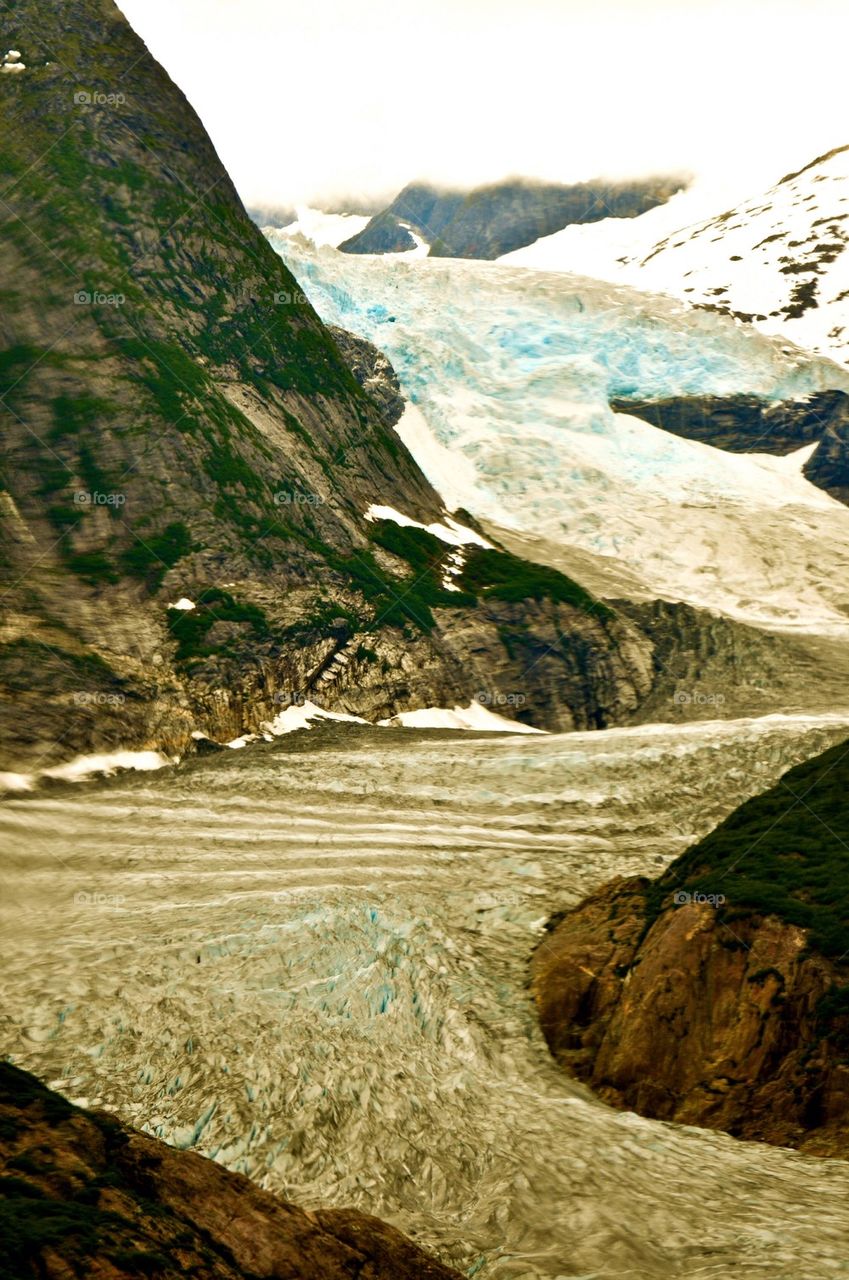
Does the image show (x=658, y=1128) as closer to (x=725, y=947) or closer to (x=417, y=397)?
(x=725, y=947)

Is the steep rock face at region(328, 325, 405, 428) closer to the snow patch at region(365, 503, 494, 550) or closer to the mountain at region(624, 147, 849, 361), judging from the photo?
the snow patch at region(365, 503, 494, 550)

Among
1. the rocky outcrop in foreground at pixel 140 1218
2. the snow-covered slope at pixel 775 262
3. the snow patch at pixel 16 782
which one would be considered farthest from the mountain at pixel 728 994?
the snow-covered slope at pixel 775 262

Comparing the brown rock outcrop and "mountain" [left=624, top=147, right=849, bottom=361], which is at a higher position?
"mountain" [left=624, top=147, right=849, bottom=361]

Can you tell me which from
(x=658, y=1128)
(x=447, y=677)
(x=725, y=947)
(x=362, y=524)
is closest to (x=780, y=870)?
(x=725, y=947)

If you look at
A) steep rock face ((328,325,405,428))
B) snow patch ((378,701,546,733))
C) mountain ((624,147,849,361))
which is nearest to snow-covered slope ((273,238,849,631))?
steep rock face ((328,325,405,428))

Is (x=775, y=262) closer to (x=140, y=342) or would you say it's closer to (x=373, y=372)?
(x=373, y=372)
